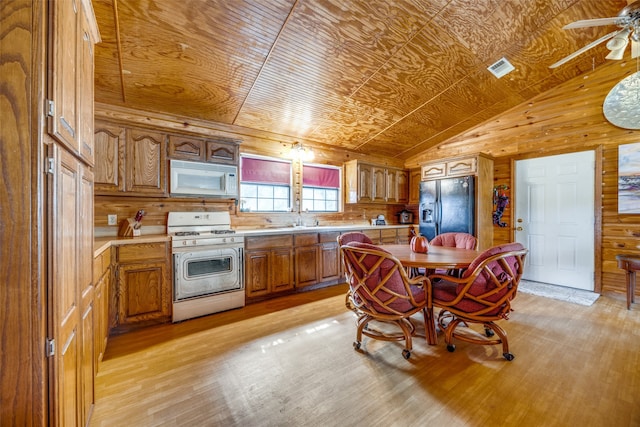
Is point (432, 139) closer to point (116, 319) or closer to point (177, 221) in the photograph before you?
point (177, 221)

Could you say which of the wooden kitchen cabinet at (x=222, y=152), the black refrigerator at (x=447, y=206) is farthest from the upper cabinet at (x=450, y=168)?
the wooden kitchen cabinet at (x=222, y=152)

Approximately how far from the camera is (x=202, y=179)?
324cm

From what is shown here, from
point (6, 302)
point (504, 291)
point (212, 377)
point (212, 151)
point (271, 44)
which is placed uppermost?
point (271, 44)

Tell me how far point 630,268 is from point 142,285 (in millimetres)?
5354

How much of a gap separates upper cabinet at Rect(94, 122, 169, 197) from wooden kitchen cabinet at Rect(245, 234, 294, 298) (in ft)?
4.05

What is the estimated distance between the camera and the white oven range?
109 inches

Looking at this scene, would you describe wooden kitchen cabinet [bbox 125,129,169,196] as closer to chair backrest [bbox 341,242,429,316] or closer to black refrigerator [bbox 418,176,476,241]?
chair backrest [bbox 341,242,429,316]

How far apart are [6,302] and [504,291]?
8.70ft

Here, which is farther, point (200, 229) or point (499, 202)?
point (499, 202)

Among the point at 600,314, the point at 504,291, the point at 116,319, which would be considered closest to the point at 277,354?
the point at 116,319

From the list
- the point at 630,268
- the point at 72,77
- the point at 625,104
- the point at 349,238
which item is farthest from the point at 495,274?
the point at 625,104

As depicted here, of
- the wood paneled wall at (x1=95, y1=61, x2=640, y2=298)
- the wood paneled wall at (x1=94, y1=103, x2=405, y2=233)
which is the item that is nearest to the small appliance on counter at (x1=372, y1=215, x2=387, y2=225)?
the wood paneled wall at (x1=94, y1=103, x2=405, y2=233)

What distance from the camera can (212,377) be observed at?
1862 mm

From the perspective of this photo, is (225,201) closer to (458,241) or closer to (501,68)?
(458,241)
